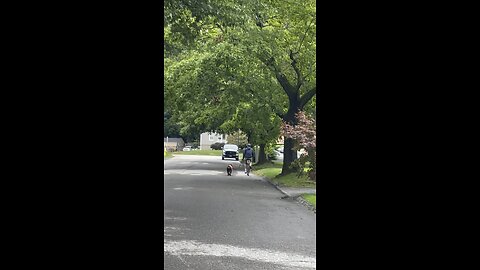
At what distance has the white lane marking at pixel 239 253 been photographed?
8000 mm

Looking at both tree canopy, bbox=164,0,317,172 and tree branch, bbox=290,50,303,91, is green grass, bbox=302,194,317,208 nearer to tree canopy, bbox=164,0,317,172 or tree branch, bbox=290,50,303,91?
tree canopy, bbox=164,0,317,172

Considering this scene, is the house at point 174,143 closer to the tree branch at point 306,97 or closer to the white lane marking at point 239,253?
the tree branch at point 306,97

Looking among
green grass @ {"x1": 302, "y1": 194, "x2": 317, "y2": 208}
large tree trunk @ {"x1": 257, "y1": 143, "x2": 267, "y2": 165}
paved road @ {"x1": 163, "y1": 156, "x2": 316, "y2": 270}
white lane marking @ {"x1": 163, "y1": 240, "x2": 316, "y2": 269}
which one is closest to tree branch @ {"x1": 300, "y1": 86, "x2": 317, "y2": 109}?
green grass @ {"x1": 302, "y1": 194, "x2": 317, "y2": 208}

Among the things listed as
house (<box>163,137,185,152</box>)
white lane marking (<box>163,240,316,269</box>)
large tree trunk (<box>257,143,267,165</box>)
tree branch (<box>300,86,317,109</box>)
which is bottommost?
white lane marking (<box>163,240,316,269</box>)

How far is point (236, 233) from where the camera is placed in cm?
1038

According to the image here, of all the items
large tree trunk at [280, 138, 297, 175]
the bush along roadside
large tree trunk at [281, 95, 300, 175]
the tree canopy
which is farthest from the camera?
large tree trunk at [280, 138, 297, 175]

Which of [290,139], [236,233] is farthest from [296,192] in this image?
[236,233]

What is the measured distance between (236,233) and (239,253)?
75.7 inches

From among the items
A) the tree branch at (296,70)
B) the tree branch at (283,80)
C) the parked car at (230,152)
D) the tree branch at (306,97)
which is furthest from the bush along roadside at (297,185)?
the parked car at (230,152)

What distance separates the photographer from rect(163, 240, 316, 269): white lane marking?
315 inches
